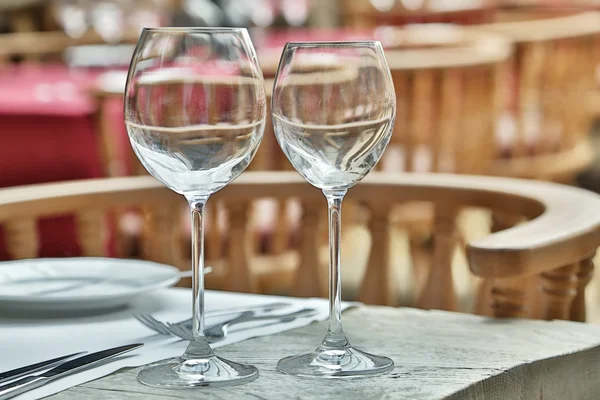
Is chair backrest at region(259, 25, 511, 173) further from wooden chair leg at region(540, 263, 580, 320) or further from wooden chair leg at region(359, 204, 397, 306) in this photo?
wooden chair leg at region(540, 263, 580, 320)

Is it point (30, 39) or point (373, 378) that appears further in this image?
point (30, 39)

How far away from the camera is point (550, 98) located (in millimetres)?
3873

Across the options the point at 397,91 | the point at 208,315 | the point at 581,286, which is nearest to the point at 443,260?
the point at 581,286

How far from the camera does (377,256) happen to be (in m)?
1.40

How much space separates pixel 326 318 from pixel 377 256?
51cm

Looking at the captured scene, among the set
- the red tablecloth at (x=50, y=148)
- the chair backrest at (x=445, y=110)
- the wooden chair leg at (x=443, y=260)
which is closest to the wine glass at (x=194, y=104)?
the wooden chair leg at (x=443, y=260)

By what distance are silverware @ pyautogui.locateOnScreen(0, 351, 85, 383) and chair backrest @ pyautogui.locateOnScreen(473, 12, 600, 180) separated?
8.99 feet

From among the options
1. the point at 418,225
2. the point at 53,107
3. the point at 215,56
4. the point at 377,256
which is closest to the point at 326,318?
the point at 215,56

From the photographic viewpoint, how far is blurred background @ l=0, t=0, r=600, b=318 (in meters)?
2.34

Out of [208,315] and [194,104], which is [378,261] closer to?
[208,315]

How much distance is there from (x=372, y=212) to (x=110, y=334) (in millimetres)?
604

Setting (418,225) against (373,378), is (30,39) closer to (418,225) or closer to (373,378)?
(418,225)

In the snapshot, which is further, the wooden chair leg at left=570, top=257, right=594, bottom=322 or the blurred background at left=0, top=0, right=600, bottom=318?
the blurred background at left=0, top=0, right=600, bottom=318

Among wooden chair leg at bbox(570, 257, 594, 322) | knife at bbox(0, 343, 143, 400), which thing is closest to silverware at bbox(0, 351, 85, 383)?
knife at bbox(0, 343, 143, 400)
